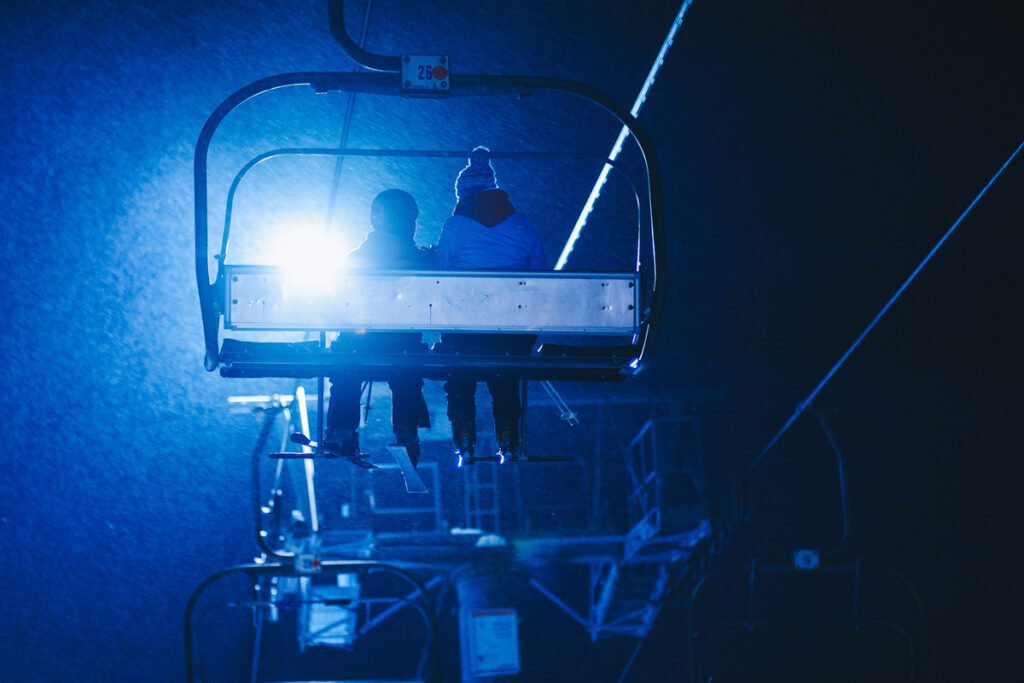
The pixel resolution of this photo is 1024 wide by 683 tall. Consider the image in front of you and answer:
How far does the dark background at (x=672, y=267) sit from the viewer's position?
577 centimetres

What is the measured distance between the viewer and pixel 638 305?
3127 millimetres

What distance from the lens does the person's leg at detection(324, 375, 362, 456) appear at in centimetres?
391

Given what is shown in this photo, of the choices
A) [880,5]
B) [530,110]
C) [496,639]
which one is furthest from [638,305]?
[496,639]

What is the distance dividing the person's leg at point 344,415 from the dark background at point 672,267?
2.53 metres

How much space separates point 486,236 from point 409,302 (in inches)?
34.8

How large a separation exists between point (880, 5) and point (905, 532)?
18.1 ft

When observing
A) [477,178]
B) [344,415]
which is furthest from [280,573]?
[477,178]

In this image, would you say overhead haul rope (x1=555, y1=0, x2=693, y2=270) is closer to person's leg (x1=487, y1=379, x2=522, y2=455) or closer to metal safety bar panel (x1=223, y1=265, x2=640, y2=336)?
person's leg (x1=487, y1=379, x2=522, y2=455)

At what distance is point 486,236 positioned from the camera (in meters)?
3.85

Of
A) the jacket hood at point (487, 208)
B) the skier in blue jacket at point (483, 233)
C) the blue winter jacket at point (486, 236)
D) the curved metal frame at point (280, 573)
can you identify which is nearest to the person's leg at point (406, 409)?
the skier in blue jacket at point (483, 233)

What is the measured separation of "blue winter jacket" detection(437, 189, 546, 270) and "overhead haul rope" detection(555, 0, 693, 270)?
1.18 m

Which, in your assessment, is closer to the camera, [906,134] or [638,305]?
[638,305]

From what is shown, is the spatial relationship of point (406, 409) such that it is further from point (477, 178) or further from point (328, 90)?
point (328, 90)

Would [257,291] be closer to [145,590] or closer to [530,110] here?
[530,110]
